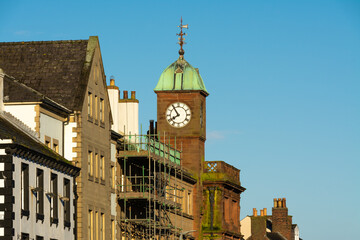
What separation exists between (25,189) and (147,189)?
92.4ft

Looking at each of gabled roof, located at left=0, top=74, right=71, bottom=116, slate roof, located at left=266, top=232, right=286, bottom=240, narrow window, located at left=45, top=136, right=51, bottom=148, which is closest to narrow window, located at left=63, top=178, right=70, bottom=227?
narrow window, located at left=45, top=136, right=51, bottom=148

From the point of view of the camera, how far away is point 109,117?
72562 mm

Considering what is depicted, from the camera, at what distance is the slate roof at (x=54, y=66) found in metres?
66.2

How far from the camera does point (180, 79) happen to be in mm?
97750

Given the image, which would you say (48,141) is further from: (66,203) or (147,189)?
(147,189)

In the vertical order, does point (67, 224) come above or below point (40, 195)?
below

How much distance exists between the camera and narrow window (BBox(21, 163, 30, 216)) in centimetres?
5472

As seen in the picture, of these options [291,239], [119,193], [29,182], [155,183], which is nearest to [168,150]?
[155,183]

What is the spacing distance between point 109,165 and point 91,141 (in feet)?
Result: 15.5

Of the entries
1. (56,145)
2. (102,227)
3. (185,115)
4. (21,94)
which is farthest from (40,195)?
(185,115)

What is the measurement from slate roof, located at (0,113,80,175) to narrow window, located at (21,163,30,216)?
2.09 ft

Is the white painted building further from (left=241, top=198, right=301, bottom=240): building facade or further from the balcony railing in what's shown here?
(left=241, top=198, right=301, bottom=240): building facade

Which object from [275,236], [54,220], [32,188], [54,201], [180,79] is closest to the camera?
[32,188]

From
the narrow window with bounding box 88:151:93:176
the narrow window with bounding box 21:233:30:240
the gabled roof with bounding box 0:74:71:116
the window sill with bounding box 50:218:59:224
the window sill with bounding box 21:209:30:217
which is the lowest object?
Result: the narrow window with bounding box 21:233:30:240
